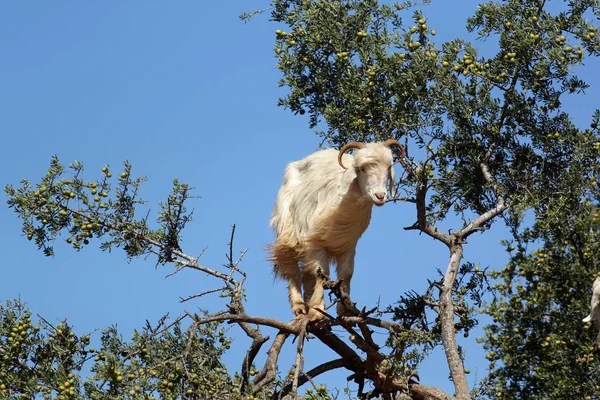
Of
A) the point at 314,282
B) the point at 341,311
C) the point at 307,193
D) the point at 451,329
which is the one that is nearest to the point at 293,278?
the point at 314,282

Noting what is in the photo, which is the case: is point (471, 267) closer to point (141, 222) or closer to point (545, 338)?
point (545, 338)

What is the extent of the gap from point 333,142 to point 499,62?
5.79 feet

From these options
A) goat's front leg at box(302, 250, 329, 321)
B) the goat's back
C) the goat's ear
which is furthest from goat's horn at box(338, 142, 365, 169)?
goat's front leg at box(302, 250, 329, 321)

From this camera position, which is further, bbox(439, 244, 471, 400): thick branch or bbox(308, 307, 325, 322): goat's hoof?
bbox(308, 307, 325, 322): goat's hoof

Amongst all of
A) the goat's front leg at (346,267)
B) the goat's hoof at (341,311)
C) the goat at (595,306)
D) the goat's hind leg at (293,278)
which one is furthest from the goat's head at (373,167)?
the goat at (595,306)

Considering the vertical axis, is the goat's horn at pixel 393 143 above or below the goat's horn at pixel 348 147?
above

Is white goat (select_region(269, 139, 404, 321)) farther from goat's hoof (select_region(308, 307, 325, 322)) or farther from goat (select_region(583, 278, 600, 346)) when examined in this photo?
goat (select_region(583, 278, 600, 346))

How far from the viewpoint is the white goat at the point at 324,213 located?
9875 mm

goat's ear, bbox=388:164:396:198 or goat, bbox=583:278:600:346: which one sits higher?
goat's ear, bbox=388:164:396:198

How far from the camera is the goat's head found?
32.1 feet

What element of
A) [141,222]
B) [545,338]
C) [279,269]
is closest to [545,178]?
[545,338]

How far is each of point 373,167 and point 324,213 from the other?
75 centimetres

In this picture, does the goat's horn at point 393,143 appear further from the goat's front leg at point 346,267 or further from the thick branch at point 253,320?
the thick branch at point 253,320

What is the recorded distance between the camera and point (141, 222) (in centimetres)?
1000
